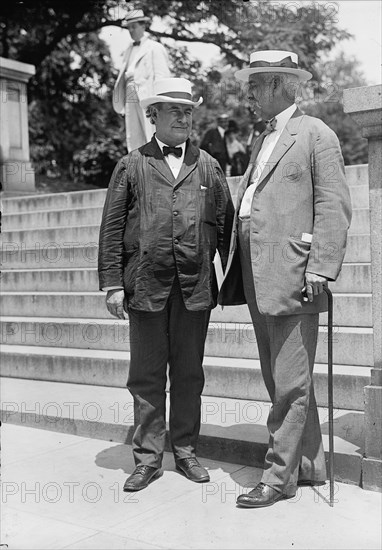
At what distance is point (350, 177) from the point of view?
8.09 metres

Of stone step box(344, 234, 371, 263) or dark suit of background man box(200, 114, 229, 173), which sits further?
dark suit of background man box(200, 114, 229, 173)

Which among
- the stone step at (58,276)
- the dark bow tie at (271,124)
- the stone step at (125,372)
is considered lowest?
the stone step at (125,372)

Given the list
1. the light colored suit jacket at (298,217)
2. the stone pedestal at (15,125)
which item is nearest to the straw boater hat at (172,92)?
the light colored suit jacket at (298,217)

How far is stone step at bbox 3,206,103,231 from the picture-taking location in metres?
9.17

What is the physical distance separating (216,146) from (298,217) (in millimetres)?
9427

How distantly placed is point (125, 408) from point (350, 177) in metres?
4.02

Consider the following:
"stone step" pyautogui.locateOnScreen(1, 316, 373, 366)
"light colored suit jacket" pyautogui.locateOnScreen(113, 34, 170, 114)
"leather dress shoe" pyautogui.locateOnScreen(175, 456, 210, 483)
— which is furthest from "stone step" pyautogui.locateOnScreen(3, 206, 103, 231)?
"leather dress shoe" pyautogui.locateOnScreen(175, 456, 210, 483)

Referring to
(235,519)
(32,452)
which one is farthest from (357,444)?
(32,452)

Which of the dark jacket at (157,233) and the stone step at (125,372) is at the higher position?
the dark jacket at (157,233)

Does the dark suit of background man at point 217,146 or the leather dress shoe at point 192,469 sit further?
the dark suit of background man at point 217,146

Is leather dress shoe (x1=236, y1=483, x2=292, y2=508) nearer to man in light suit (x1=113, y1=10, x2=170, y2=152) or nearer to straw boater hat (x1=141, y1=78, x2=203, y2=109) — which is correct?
straw boater hat (x1=141, y1=78, x2=203, y2=109)

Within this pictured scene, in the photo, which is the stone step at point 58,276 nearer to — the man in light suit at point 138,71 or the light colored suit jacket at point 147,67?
the man in light suit at point 138,71

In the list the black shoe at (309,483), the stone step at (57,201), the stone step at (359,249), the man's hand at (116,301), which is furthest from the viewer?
the stone step at (57,201)

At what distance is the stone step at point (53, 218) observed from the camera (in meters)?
9.17
